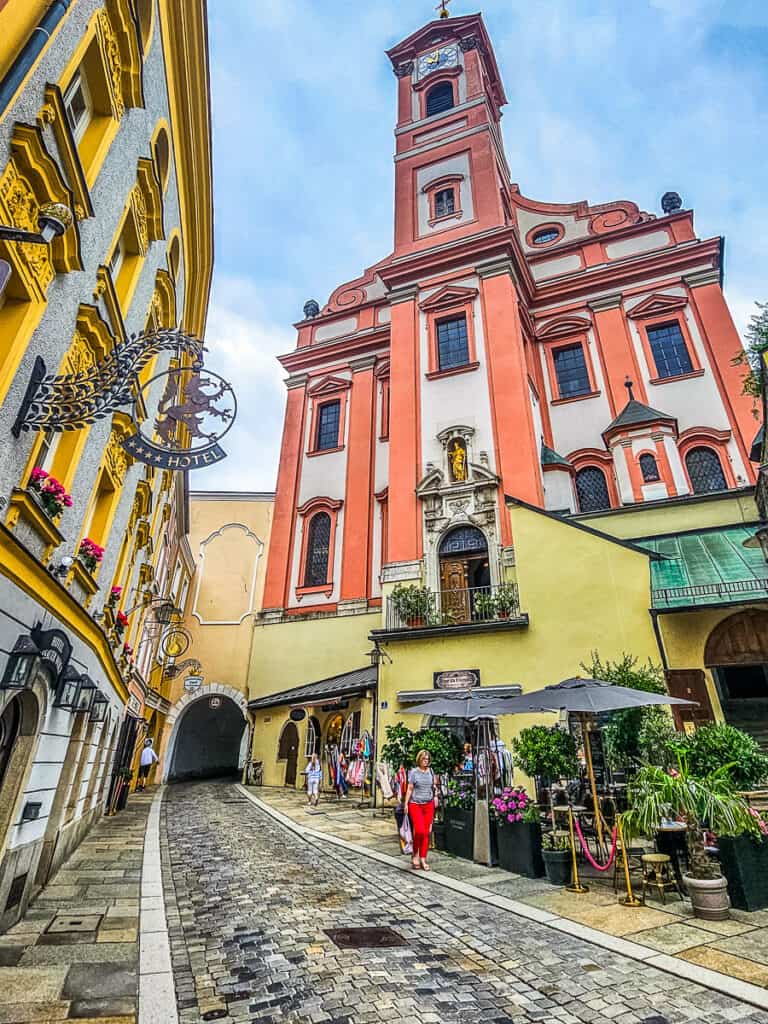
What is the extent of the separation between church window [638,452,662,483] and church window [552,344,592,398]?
14.5 ft

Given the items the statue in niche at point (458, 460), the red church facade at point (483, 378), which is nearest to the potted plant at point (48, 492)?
the red church facade at point (483, 378)

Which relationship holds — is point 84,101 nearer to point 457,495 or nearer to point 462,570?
point 457,495

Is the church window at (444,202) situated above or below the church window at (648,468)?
above

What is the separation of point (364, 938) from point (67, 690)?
3964mm

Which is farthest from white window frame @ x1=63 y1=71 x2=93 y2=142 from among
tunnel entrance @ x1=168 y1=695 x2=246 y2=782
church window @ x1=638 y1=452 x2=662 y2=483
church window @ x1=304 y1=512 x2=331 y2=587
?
tunnel entrance @ x1=168 y1=695 x2=246 y2=782

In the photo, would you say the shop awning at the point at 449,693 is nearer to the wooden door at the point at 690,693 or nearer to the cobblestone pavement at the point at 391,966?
the wooden door at the point at 690,693

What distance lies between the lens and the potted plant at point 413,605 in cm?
1563

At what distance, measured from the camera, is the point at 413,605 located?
1578cm

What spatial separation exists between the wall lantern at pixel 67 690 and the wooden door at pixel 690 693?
10.7m

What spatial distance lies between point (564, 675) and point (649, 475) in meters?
8.09

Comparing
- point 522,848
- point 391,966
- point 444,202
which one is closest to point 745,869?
point 522,848

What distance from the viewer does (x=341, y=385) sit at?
1007 inches

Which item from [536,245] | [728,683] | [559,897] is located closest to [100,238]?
[559,897]

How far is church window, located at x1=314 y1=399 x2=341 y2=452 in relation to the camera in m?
24.8
